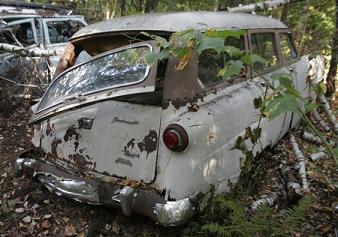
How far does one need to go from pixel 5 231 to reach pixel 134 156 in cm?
154

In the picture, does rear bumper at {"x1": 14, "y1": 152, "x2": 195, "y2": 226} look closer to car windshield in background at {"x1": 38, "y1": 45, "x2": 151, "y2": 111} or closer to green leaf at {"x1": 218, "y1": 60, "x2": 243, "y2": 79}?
car windshield in background at {"x1": 38, "y1": 45, "x2": 151, "y2": 111}

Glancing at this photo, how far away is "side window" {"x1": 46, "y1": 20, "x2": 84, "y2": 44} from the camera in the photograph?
26.3 ft

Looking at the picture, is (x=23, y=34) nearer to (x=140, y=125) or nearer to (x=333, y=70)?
(x=140, y=125)

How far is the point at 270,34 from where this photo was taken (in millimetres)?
5043

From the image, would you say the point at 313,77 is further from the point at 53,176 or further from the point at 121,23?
the point at 53,176

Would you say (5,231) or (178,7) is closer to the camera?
(5,231)

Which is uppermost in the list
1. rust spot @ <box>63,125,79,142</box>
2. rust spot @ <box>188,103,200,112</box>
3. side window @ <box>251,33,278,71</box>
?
side window @ <box>251,33,278,71</box>

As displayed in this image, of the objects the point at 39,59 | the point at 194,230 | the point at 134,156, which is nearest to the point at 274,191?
the point at 194,230

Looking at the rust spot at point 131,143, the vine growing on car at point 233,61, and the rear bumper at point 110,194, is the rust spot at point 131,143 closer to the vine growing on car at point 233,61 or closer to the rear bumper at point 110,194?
the rear bumper at point 110,194

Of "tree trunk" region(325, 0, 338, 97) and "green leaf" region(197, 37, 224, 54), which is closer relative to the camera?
"green leaf" region(197, 37, 224, 54)

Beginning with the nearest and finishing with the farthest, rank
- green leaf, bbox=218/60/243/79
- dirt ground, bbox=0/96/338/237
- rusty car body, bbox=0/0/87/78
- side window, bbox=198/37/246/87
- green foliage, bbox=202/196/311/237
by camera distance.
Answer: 1. green leaf, bbox=218/60/243/79
2. green foliage, bbox=202/196/311/237
3. side window, bbox=198/37/246/87
4. dirt ground, bbox=0/96/338/237
5. rusty car body, bbox=0/0/87/78

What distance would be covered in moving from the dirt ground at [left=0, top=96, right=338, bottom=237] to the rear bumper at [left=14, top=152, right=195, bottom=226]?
0.37 metres

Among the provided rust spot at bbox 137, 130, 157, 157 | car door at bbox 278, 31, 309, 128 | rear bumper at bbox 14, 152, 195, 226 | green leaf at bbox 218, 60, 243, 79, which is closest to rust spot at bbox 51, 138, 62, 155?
rear bumper at bbox 14, 152, 195, 226

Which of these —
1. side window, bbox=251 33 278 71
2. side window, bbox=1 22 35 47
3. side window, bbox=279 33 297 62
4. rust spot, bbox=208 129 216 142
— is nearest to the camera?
rust spot, bbox=208 129 216 142
